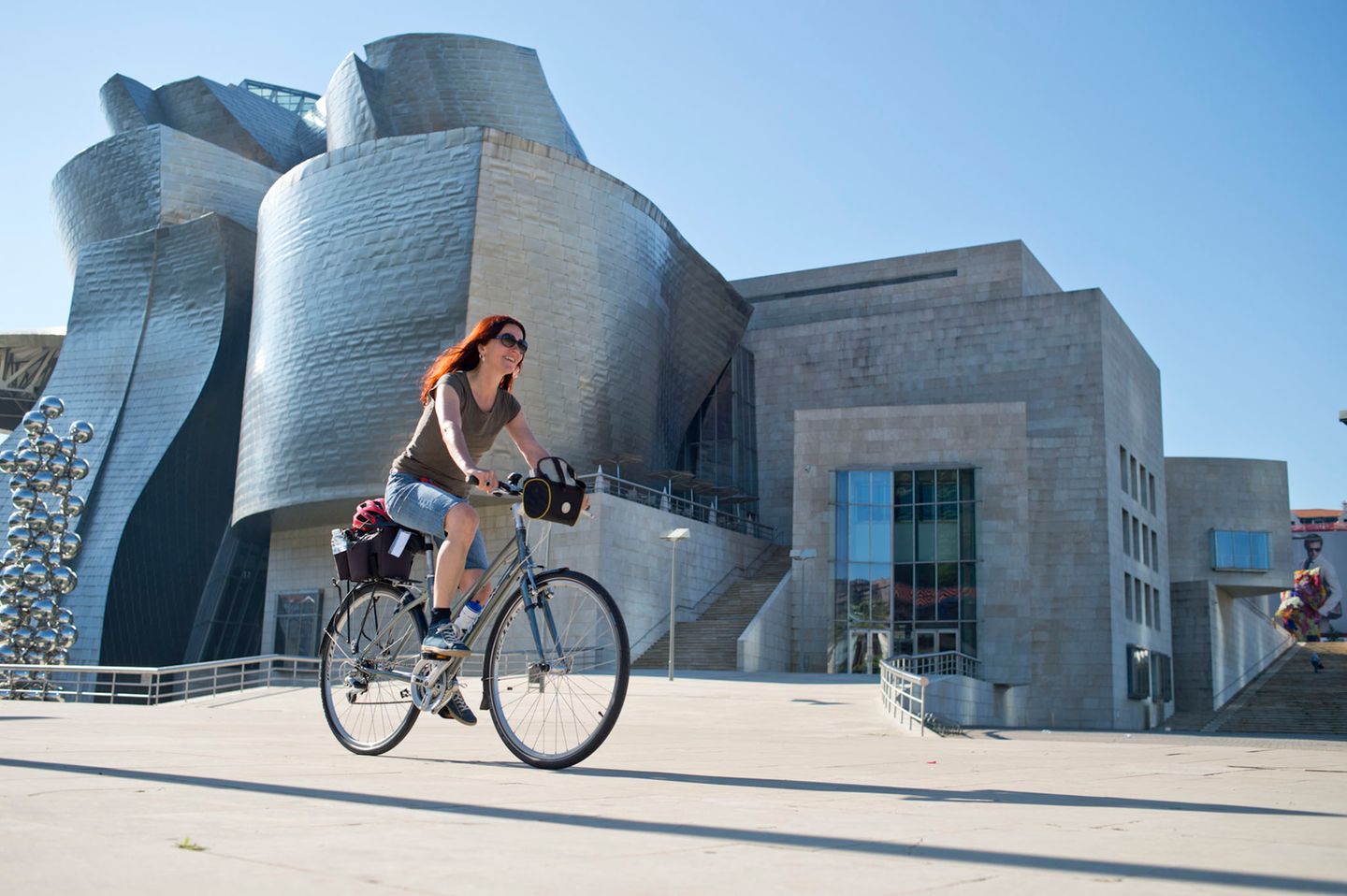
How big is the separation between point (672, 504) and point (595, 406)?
5.93 m

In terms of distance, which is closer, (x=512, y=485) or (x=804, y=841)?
(x=804, y=841)

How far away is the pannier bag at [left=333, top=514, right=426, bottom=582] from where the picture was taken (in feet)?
19.2

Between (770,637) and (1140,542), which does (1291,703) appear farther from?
(770,637)

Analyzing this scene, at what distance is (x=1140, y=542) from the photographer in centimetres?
4278

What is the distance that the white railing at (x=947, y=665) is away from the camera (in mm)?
33438

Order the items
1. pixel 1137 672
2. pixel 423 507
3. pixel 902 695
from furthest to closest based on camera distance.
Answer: pixel 1137 672, pixel 902 695, pixel 423 507

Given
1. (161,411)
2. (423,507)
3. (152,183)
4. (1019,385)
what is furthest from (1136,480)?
(423,507)

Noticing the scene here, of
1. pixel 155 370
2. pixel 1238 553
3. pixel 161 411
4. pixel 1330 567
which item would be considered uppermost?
pixel 155 370

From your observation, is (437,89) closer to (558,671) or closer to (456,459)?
(456,459)

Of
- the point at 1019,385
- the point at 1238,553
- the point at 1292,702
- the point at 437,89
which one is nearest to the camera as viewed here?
the point at 1019,385

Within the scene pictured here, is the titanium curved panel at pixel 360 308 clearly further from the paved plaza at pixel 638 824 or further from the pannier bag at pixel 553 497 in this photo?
the pannier bag at pixel 553 497

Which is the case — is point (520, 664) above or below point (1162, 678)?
above

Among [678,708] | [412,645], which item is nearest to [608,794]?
[412,645]

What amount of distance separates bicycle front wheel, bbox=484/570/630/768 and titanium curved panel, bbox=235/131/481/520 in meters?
30.5
